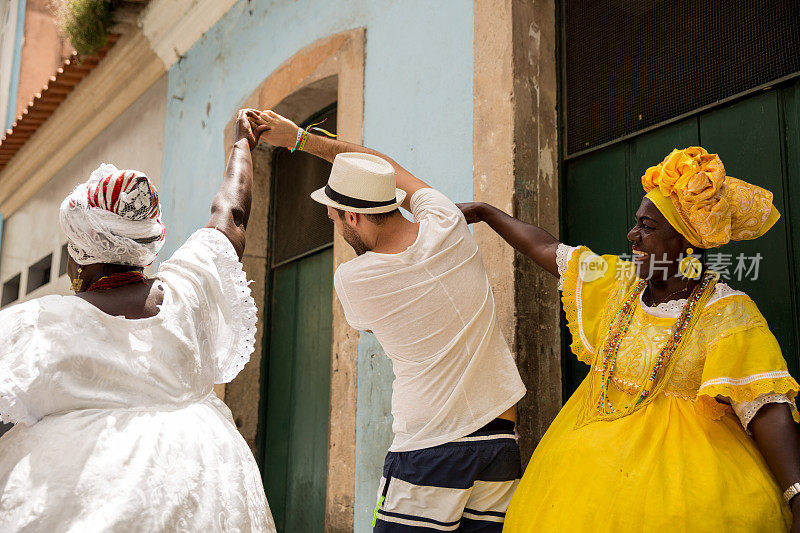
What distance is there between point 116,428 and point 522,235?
146 centimetres

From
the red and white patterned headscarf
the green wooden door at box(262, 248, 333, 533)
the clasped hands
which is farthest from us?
the green wooden door at box(262, 248, 333, 533)

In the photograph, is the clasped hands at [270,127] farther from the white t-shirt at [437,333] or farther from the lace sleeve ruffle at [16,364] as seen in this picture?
the lace sleeve ruffle at [16,364]

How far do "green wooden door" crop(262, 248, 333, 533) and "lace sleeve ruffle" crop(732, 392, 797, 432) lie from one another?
3.26 metres

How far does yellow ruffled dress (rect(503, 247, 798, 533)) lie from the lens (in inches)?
71.4

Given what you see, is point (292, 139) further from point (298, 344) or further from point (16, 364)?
point (298, 344)

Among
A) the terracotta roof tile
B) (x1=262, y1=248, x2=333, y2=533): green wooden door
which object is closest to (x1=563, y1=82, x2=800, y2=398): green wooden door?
(x1=262, y1=248, x2=333, y2=533): green wooden door

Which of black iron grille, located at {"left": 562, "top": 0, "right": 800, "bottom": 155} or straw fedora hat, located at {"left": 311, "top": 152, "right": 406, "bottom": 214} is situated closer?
straw fedora hat, located at {"left": 311, "top": 152, "right": 406, "bottom": 214}

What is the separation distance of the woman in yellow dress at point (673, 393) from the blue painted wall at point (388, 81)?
1323 millimetres

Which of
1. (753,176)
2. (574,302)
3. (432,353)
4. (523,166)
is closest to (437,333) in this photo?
(432,353)

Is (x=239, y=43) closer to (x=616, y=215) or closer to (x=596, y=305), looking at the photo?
(x=616, y=215)

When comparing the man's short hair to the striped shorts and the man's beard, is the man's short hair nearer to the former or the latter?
the man's beard

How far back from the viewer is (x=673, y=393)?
2059 mm

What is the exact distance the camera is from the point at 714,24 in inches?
112

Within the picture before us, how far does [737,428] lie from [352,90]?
3062mm
